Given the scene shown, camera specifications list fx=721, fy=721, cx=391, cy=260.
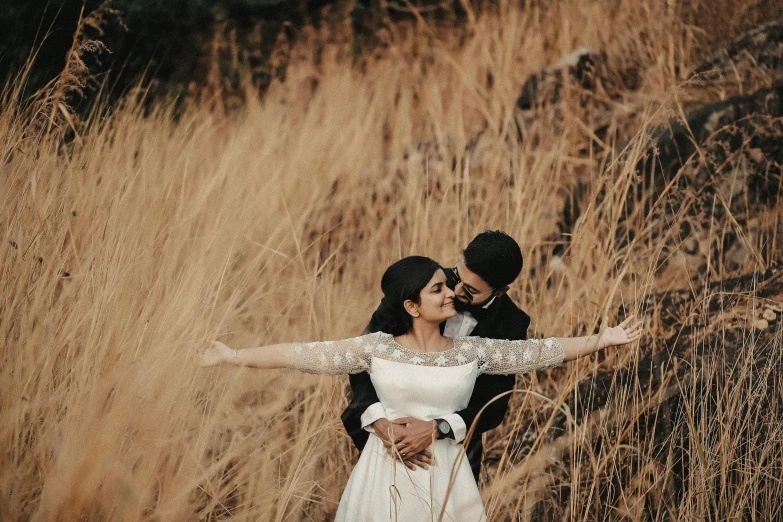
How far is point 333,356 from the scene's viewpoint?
267cm

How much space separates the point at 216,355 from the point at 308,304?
1.20 m

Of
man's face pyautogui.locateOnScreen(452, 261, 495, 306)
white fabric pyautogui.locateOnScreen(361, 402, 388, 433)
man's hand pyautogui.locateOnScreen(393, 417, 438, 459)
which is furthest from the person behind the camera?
man's face pyautogui.locateOnScreen(452, 261, 495, 306)

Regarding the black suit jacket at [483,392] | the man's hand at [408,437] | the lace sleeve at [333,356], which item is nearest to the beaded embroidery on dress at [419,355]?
the lace sleeve at [333,356]

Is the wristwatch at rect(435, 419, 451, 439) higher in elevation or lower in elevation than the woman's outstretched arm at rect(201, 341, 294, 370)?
lower

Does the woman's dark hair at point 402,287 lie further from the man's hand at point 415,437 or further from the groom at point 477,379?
the man's hand at point 415,437

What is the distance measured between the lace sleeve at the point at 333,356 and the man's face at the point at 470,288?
0.38 metres

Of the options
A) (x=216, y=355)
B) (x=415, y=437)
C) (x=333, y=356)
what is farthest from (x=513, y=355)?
(x=216, y=355)

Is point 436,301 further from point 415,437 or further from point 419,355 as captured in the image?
point 415,437

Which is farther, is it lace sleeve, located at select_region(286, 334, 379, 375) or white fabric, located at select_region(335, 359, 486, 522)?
lace sleeve, located at select_region(286, 334, 379, 375)

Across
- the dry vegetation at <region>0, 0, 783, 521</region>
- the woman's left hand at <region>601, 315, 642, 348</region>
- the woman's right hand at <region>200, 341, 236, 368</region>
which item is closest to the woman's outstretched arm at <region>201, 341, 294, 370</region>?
the woman's right hand at <region>200, 341, 236, 368</region>

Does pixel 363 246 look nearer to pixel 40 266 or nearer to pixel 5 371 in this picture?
pixel 40 266

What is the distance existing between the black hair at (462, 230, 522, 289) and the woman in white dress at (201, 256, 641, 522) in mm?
167

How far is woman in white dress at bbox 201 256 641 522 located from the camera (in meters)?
2.55

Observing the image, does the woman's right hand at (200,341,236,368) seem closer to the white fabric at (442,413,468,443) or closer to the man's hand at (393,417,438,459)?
the man's hand at (393,417,438,459)
